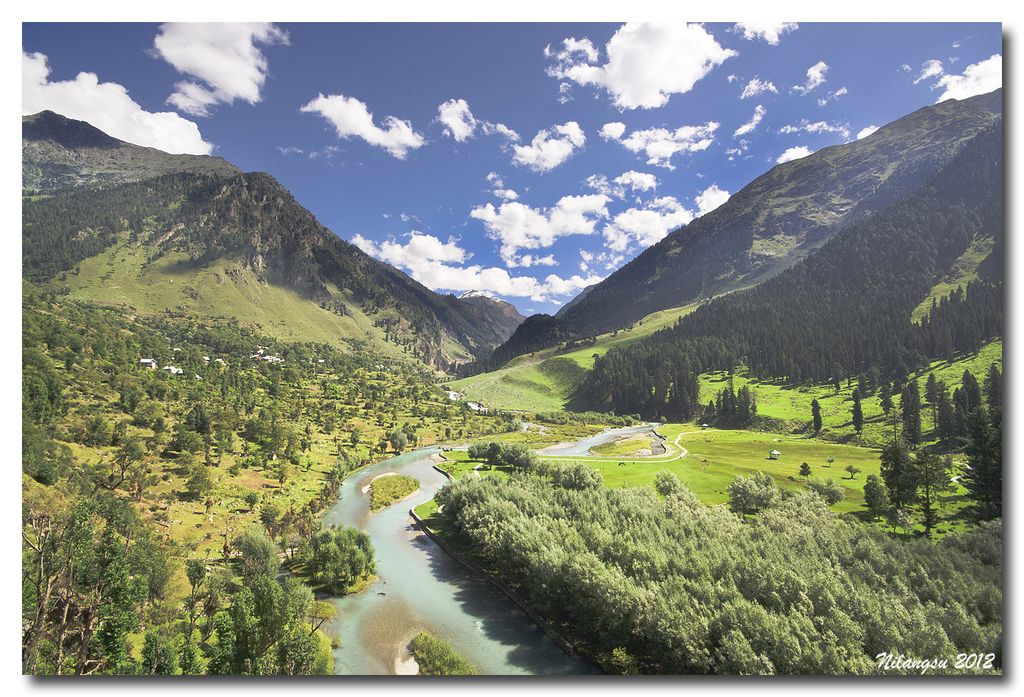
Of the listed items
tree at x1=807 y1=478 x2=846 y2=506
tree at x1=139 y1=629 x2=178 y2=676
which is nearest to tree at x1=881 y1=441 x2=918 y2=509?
tree at x1=807 y1=478 x2=846 y2=506

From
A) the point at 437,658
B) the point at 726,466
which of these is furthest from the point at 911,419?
the point at 437,658

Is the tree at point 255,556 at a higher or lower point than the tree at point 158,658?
lower

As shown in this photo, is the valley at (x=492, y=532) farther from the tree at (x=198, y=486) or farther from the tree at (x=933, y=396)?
the tree at (x=933, y=396)

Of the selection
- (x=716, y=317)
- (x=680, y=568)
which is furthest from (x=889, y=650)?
(x=716, y=317)

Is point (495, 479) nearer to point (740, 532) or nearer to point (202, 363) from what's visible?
point (740, 532)

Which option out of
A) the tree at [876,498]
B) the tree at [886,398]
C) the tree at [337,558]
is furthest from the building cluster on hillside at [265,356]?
the tree at [886,398]
